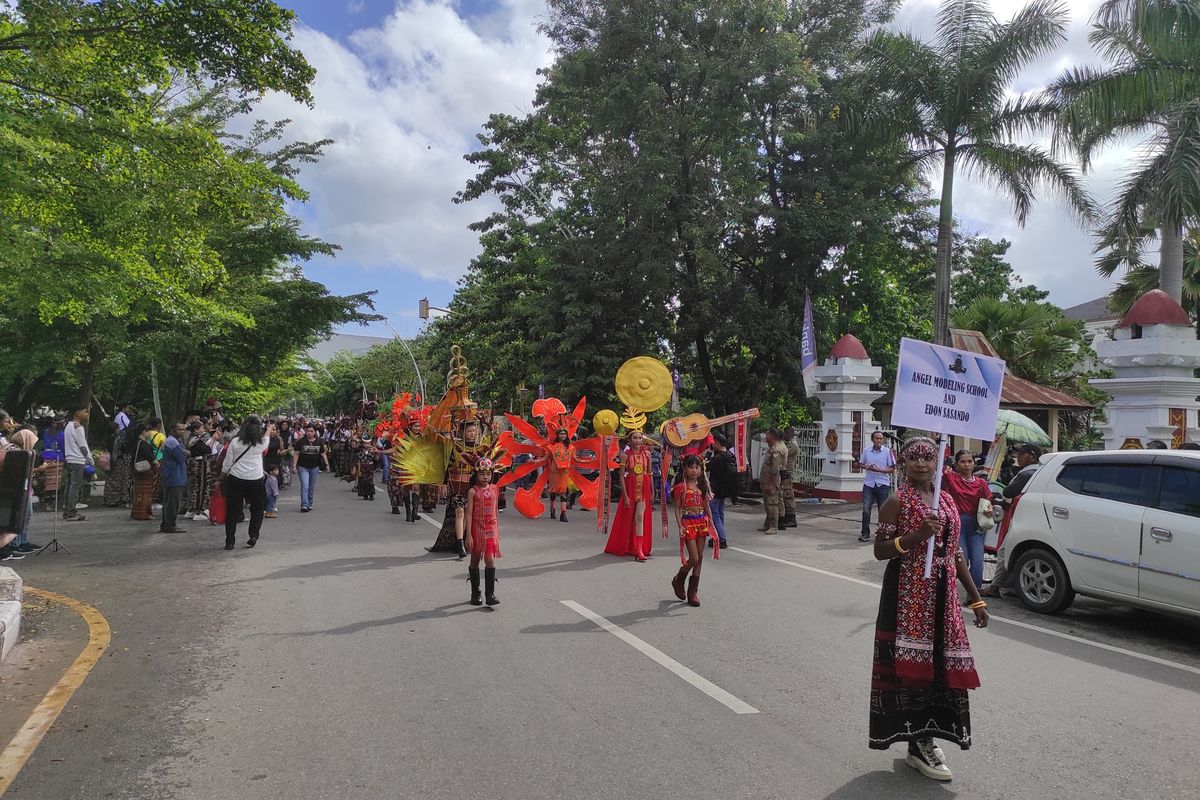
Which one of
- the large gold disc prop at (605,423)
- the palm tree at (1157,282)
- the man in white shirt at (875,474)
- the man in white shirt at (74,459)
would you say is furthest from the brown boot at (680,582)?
the palm tree at (1157,282)

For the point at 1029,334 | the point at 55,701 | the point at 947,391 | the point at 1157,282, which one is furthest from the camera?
the point at 1029,334

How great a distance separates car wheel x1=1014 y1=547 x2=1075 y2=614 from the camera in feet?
25.5

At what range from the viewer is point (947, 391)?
4.34 metres

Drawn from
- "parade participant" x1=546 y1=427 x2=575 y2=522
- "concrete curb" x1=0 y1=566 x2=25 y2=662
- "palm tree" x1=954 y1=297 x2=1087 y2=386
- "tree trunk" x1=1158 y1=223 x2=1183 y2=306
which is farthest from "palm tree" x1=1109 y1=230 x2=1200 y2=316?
"concrete curb" x1=0 y1=566 x2=25 y2=662

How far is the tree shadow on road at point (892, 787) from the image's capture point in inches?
145

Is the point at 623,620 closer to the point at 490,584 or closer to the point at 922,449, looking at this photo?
the point at 490,584

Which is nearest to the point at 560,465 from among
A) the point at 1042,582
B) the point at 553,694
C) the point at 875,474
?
the point at 875,474

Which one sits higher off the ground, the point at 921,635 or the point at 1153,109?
the point at 1153,109

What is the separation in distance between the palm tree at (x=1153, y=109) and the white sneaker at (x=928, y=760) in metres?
13.6

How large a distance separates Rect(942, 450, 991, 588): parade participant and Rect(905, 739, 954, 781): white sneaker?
4.73 meters

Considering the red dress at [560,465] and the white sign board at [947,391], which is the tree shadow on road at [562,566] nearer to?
the red dress at [560,465]

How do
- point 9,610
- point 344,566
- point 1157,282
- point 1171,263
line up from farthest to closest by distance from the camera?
point 1157,282 < point 1171,263 < point 344,566 < point 9,610

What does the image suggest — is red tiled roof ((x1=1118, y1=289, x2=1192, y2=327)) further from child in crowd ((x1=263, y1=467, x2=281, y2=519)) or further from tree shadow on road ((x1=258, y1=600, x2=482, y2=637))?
child in crowd ((x1=263, y1=467, x2=281, y2=519))

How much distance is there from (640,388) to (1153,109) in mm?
12220
